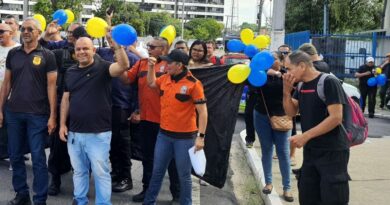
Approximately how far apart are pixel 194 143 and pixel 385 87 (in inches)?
445

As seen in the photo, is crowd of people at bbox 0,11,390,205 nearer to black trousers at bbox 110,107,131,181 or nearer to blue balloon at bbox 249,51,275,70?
black trousers at bbox 110,107,131,181

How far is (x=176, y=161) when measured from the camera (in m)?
5.12

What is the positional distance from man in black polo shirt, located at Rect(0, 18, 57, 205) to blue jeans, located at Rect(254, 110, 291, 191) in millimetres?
2426

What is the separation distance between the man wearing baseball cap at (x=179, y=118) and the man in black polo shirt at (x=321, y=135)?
1.01 m

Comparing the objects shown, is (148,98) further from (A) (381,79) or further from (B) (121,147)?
(A) (381,79)

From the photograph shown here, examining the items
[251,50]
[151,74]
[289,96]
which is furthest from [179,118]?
[251,50]

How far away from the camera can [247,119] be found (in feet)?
25.8

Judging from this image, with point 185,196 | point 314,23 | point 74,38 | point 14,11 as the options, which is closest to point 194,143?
point 185,196


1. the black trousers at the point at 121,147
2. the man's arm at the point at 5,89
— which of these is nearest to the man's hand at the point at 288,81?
the black trousers at the point at 121,147

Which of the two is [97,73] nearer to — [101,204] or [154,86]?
[154,86]

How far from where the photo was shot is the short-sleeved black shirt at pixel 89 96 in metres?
4.86

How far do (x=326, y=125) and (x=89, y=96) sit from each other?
2248 mm

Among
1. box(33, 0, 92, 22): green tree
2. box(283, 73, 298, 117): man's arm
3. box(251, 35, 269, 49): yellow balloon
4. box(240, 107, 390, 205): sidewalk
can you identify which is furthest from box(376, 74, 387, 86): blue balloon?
box(33, 0, 92, 22): green tree

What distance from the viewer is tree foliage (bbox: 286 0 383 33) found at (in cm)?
2826
